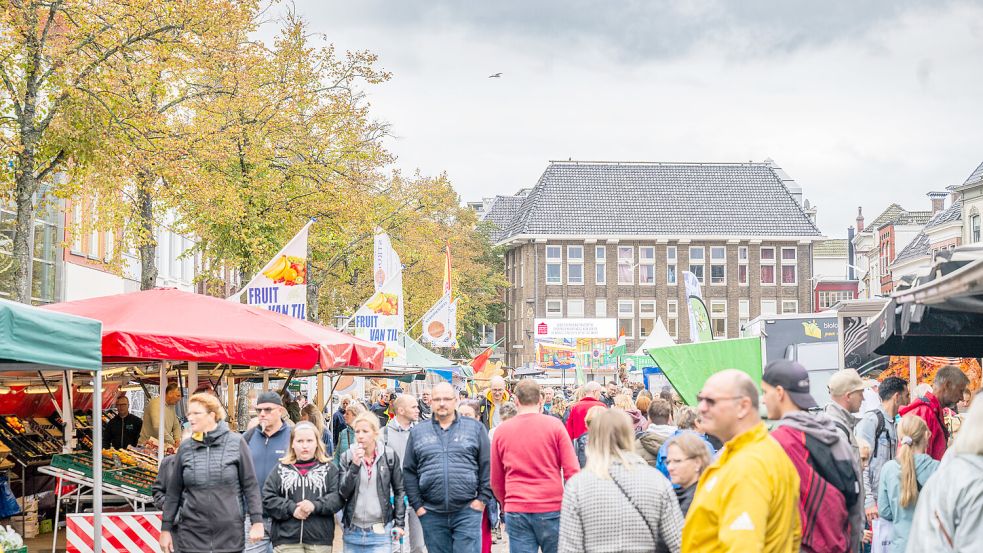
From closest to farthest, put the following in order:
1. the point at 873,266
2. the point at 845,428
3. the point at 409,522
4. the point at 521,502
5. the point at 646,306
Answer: the point at 845,428, the point at 521,502, the point at 409,522, the point at 646,306, the point at 873,266

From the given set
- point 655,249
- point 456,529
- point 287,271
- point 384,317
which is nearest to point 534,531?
point 456,529

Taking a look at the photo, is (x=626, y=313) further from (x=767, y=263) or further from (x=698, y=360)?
(x=698, y=360)

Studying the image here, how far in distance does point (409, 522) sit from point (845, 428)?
16.5 feet

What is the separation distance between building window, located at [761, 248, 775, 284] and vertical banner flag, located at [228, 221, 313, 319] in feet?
233

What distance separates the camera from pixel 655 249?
275 feet

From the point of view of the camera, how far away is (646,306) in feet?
275

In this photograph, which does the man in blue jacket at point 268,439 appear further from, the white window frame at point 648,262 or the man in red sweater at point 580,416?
the white window frame at point 648,262

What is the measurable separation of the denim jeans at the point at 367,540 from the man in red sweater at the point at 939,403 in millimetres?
4143

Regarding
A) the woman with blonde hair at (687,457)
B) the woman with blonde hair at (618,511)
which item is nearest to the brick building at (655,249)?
the woman with blonde hair at (687,457)

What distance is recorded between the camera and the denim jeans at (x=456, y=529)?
32.9ft

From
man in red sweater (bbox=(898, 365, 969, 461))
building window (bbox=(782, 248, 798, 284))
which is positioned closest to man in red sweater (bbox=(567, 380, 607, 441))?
man in red sweater (bbox=(898, 365, 969, 461))

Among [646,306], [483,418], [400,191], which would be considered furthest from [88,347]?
[646,306]

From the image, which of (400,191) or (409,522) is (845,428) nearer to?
(409,522)

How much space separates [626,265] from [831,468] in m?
78.6
